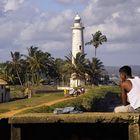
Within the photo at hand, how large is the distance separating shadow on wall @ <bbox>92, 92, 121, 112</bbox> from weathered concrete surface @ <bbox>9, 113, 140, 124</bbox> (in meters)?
43.9

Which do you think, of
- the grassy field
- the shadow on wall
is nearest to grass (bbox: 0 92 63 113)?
the grassy field

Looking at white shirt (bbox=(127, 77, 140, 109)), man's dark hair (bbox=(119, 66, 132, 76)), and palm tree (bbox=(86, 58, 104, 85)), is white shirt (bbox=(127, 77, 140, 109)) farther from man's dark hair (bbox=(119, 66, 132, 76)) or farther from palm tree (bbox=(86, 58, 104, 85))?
palm tree (bbox=(86, 58, 104, 85))

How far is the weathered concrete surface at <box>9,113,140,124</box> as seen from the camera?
19.9 feet

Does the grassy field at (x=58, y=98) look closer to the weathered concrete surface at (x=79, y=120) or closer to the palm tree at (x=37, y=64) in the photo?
the palm tree at (x=37, y=64)

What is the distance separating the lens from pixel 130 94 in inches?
266

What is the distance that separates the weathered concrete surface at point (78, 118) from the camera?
19.9 feet

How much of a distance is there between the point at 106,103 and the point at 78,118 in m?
56.3

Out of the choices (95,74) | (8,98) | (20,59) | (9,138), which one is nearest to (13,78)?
(20,59)

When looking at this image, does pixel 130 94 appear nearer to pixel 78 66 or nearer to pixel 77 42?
pixel 78 66

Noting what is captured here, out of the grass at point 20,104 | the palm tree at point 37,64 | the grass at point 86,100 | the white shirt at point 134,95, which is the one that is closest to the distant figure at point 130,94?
the white shirt at point 134,95

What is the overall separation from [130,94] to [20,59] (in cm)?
7362

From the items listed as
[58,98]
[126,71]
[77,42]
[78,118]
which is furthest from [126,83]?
[77,42]

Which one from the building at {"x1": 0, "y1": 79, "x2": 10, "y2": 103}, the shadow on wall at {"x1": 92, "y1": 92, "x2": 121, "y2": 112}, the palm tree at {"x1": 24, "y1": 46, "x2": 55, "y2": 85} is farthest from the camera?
the palm tree at {"x1": 24, "y1": 46, "x2": 55, "y2": 85}

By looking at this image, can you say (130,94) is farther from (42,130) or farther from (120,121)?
(42,130)
